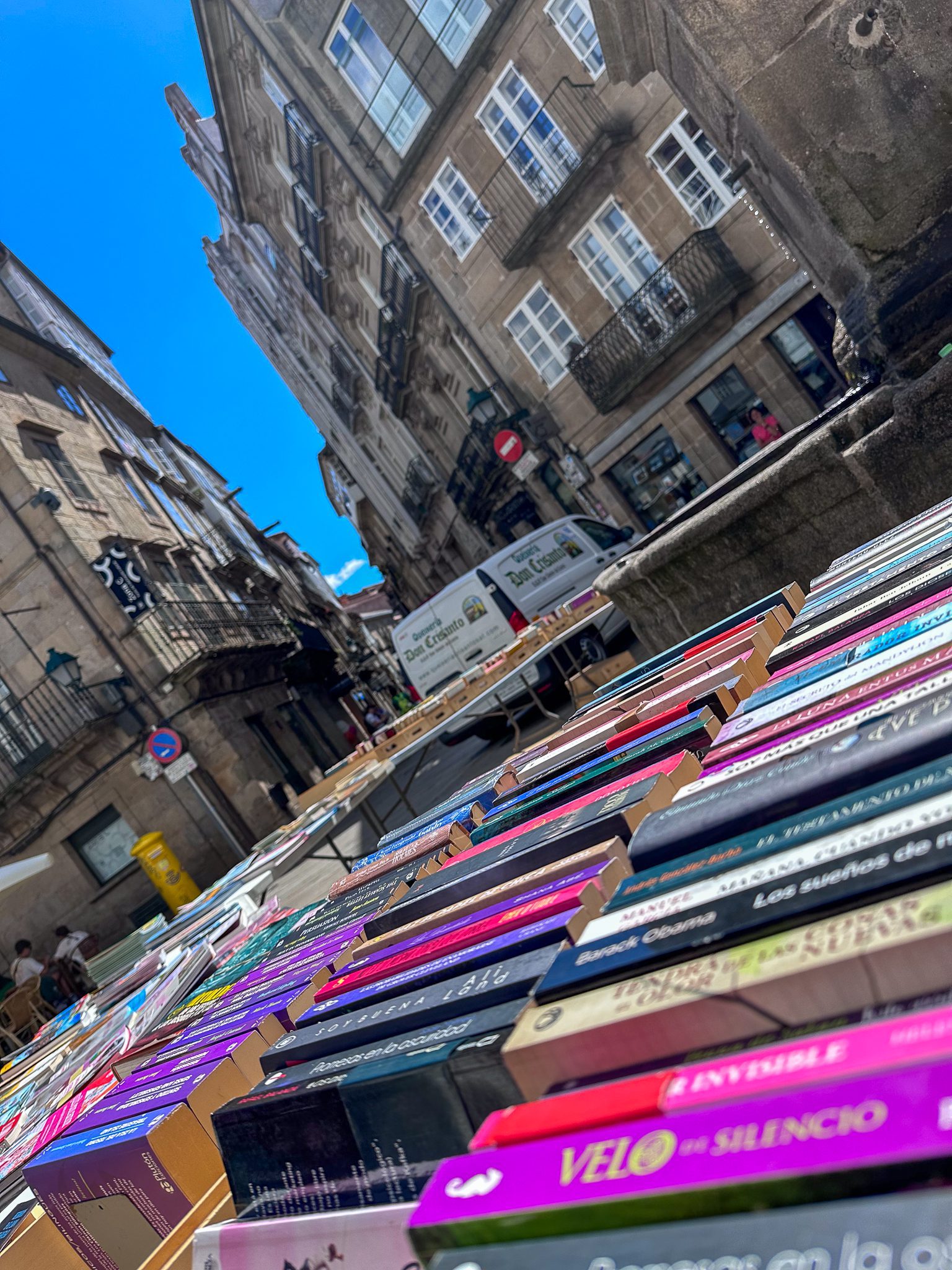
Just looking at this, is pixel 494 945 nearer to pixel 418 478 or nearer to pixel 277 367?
pixel 418 478

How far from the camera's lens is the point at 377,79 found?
21.2 metres

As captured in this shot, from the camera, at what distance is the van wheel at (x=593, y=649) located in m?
11.6

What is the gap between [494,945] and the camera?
1.88 m

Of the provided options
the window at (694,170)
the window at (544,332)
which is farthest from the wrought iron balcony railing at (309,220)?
the window at (694,170)

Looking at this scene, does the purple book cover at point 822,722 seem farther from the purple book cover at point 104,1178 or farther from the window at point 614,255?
the window at point 614,255

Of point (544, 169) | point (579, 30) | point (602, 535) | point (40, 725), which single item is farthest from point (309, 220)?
point (602, 535)

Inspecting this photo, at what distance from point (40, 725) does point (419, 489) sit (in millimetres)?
16737

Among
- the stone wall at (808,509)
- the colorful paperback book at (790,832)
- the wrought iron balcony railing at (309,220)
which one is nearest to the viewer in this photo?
the colorful paperback book at (790,832)

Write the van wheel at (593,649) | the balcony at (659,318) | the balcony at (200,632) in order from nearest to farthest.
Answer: the van wheel at (593,649) → the balcony at (659,318) → the balcony at (200,632)

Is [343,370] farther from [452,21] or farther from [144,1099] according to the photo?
[144,1099]

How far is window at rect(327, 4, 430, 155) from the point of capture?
67.7ft

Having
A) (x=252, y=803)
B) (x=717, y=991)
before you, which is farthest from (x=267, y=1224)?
(x=252, y=803)

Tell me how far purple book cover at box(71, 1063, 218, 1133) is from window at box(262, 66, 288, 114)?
82.8 feet

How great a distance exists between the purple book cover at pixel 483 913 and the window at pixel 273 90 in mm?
25438
